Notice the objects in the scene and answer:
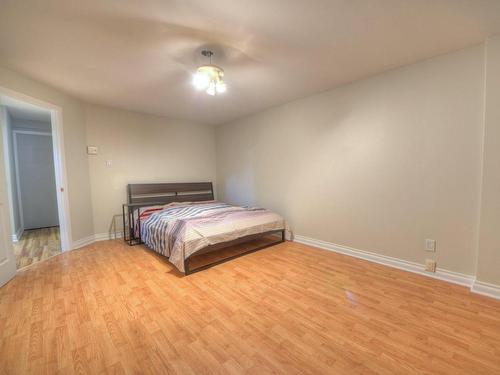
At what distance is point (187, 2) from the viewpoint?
1.48 m

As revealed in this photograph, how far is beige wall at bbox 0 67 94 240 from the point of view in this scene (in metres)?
3.02

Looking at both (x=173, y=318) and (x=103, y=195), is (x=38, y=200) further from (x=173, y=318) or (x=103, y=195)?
(x=173, y=318)

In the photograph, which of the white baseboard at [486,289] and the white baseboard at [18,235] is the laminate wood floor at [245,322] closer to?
the white baseboard at [486,289]

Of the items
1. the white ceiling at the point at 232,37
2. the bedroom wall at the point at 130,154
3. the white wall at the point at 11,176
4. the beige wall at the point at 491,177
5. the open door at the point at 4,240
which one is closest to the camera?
the white ceiling at the point at 232,37

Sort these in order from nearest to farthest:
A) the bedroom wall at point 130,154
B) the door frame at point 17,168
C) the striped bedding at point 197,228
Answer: the striped bedding at point 197,228 → the bedroom wall at point 130,154 → the door frame at point 17,168

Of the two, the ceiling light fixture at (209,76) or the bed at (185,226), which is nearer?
the ceiling light fixture at (209,76)

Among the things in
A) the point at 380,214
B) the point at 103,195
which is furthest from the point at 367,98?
the point at 103,195

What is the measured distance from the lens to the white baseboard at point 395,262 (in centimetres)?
214

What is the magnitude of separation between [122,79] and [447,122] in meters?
3.65

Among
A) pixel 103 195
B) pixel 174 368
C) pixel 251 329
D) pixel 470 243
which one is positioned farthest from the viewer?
pixel 103 195

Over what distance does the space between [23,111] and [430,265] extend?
648 centimetres

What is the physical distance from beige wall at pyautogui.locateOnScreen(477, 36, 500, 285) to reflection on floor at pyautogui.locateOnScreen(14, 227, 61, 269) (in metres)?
5.07

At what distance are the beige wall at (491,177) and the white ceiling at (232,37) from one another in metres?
0.30

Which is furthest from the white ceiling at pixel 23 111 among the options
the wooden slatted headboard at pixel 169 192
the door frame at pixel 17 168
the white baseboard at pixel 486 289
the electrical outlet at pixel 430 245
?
the white baseboard at pixel 486 289
